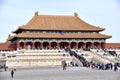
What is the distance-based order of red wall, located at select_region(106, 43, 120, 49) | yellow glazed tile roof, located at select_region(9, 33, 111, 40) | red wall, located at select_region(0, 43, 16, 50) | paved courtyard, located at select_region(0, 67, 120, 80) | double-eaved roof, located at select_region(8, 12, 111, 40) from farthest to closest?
red wall, located at select_region(106, 43, 120, 49) < double-eaved roof, located at select_region(8, 12, 111, 40) < red wall, located at select_region(0, 43, 16, 50) < yellow glazed tile roof, located at select_region(9, 33, 111, 40) < paved courtyard, located at select_region(0, 67, 120, 80)

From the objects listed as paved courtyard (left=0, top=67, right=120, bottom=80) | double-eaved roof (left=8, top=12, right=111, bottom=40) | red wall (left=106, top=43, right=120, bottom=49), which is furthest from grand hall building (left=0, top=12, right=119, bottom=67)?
paved courtyard (left=0, top=67, right=120, bottom=80)

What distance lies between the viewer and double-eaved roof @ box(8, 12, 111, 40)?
58.1 m

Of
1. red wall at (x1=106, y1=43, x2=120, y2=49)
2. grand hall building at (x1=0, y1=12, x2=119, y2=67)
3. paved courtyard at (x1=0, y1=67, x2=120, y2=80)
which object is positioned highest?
grand hall building at (x1=0, y1=12, x2=119, y2=67)

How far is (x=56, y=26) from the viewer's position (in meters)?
60.7

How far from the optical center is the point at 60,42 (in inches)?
2318

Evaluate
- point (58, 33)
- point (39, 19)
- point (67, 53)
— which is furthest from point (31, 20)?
point (67, 53)

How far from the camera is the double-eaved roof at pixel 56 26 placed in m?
58.1

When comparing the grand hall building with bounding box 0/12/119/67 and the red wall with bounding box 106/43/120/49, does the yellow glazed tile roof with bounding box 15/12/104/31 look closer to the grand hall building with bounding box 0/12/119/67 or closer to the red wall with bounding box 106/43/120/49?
the grand hall building with bounding box 0/12/119/67

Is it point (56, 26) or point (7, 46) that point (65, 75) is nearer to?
point (7, 46)

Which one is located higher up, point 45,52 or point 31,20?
point 31,20

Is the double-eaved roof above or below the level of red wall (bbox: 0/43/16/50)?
above

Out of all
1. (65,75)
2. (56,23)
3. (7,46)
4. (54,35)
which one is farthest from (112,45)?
(65,75)

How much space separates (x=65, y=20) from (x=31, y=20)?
5854mm

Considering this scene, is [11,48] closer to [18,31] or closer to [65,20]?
[18,31]
